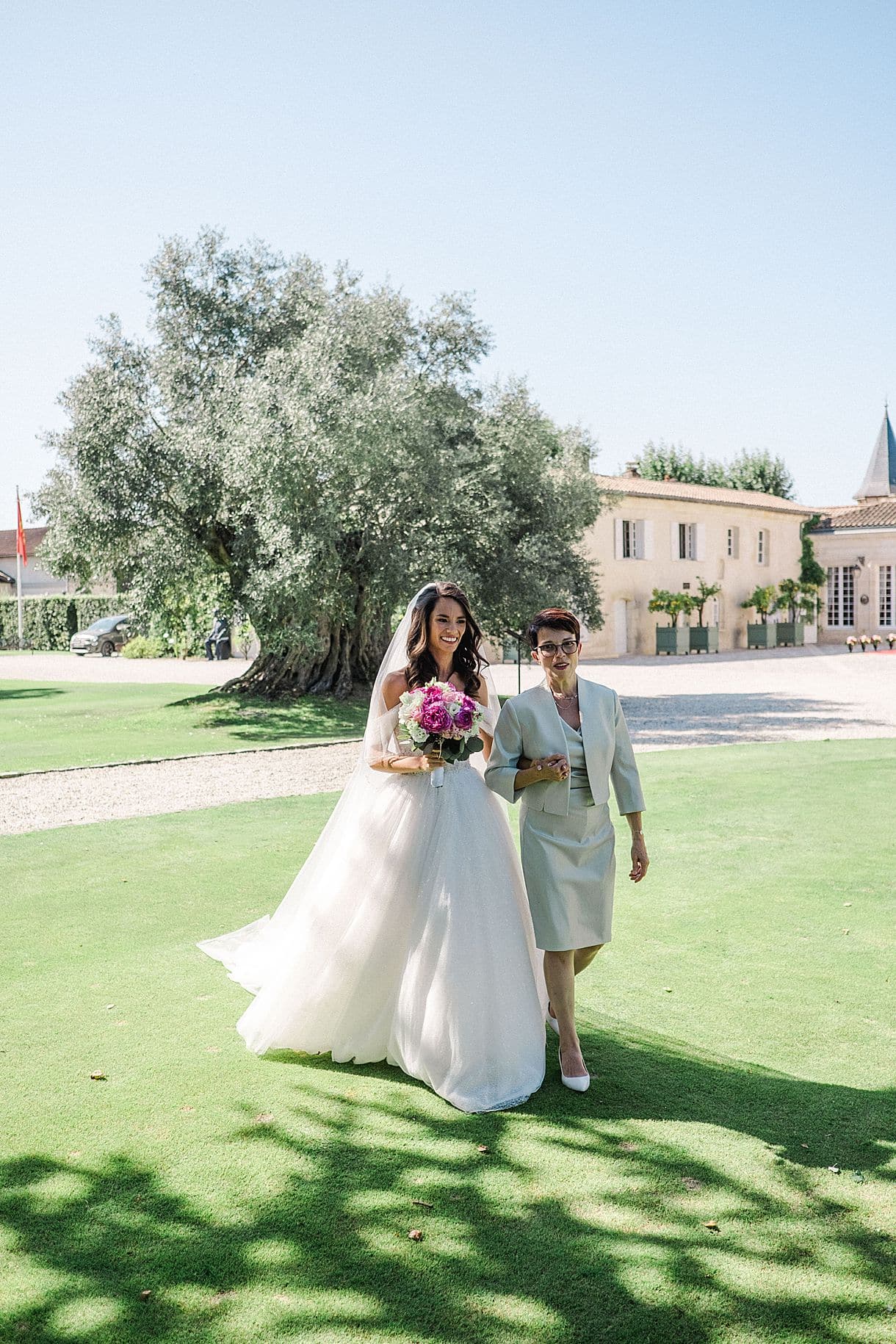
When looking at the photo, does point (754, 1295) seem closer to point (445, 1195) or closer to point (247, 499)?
point (445, 1195)

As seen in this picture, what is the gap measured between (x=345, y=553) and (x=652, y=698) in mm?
8080

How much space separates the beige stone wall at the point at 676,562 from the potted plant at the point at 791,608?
68 centimetres

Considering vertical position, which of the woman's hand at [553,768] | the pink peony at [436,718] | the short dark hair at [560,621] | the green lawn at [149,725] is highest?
the short dark hair at [560,621]

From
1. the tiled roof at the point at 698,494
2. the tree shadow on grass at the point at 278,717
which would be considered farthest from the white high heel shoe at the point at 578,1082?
the tiled roof at the point at 698,494

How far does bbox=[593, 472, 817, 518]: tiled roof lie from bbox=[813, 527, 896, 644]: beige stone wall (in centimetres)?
203

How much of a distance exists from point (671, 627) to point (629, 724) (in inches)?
883

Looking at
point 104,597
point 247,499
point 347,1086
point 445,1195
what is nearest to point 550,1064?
point 347,1086

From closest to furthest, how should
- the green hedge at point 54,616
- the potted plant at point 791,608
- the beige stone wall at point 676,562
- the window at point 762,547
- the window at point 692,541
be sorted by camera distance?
1. the beige stone wall at point 676,562
2. the window at point 692,541
3. the green hedge at point 54,616
4. the potted plant at point 791,608
5. the window at point 762,547

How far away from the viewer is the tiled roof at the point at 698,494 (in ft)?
134

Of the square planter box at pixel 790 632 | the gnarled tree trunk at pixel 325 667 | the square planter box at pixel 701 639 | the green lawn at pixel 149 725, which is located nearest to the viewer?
the green lawn at pixel 149 725

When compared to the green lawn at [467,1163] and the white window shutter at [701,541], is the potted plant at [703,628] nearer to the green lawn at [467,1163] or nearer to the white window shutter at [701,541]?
the white window shutter at [701,541]

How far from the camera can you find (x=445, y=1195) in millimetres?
3527

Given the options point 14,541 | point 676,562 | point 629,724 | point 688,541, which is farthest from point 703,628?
point 14,541

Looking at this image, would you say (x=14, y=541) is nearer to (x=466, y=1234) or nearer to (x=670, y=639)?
(x=670, y=639)
